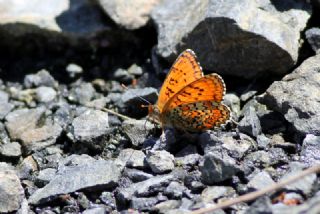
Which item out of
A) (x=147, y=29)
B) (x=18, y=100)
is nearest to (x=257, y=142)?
(x=147, y=29)

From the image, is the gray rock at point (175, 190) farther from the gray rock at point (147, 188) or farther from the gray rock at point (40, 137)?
the gray rock at point (40, 137)

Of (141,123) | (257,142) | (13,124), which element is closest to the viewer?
(257,142)

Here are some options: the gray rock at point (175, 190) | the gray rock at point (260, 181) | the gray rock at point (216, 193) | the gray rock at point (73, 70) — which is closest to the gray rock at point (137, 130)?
the gray rock at point (175, 190)

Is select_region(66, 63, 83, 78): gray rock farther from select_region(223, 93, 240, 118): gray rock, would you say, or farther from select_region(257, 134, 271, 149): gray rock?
select_region(257, 134, 271, 149): gray rock

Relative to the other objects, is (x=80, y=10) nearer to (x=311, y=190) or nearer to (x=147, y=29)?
(x=147, y=29)

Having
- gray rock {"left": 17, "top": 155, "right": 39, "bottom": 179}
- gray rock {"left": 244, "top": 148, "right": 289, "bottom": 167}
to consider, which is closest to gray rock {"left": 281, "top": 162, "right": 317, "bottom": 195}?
gray rock {"left": 244, "top": 148, "right": 289, "bottom": 167}

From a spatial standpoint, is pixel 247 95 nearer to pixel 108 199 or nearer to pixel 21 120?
pixel 108 199

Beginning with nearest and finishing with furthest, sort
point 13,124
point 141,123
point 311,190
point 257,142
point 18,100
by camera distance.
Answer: point 311,190
point 257,142
point 141,123
point 13,124
point 18,100
